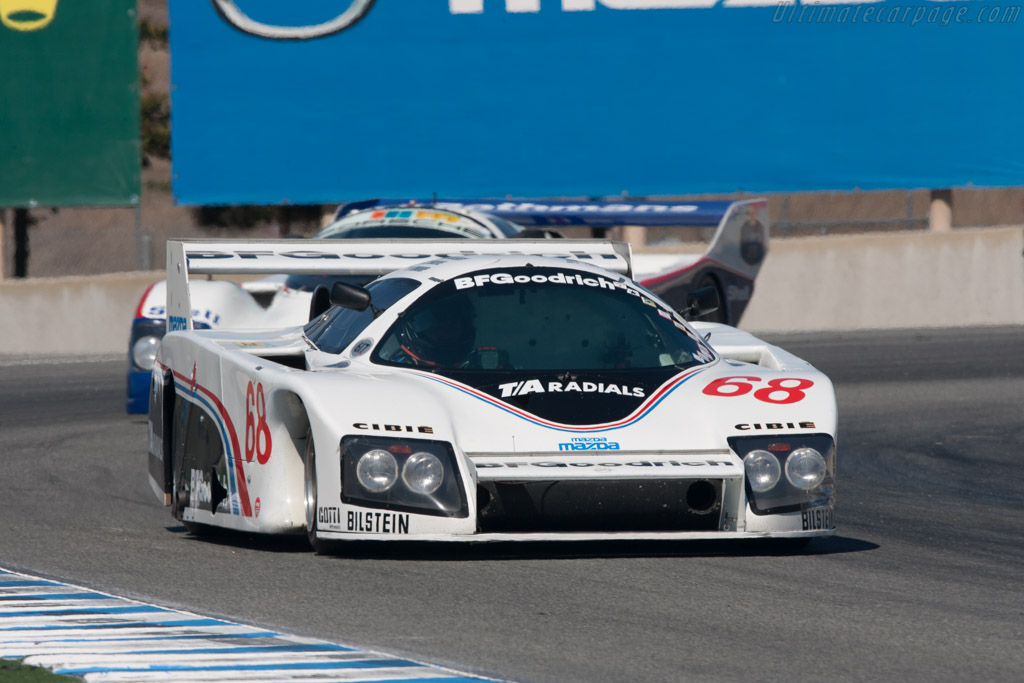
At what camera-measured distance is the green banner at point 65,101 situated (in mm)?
19391

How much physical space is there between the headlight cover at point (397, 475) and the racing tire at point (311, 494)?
0.69 feet

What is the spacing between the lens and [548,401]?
6.43 meters

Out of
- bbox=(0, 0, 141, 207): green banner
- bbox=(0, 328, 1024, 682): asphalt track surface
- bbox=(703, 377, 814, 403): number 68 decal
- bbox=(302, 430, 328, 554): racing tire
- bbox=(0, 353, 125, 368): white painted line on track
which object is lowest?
bbox=(0, 353, 125, 368): white painted line on track

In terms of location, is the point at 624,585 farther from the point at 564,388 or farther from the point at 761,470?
the point at 564,388

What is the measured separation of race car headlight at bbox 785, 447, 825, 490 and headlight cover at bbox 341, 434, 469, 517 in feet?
3.98

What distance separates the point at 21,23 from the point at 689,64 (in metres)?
7.88

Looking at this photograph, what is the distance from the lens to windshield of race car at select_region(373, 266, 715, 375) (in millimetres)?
6855

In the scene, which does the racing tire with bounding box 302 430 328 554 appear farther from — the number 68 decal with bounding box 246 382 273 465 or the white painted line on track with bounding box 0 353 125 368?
the white painted line on track with bounding box 0 353 125 368

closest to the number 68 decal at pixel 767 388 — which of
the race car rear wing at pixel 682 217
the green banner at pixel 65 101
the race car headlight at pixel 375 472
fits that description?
the race car headlight at pixel 375 472

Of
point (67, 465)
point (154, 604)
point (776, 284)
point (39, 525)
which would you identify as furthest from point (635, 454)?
point (776, 284)

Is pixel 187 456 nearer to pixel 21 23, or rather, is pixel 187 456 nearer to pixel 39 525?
pixel 39 525

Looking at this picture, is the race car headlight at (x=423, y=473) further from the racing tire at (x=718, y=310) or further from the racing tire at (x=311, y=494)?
the racing tire at (x=718, y=310)

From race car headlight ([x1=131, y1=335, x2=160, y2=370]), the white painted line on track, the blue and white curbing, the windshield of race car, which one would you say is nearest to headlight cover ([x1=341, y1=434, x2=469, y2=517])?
the windshield of race car

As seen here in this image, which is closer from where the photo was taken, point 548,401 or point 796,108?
point 548,401
